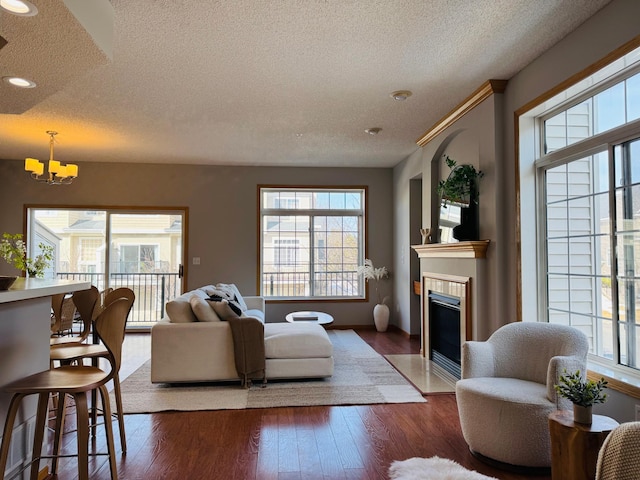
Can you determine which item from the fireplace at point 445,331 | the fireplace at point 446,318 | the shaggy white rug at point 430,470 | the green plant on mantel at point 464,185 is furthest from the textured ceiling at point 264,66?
the shaggy white rug at point 430,470

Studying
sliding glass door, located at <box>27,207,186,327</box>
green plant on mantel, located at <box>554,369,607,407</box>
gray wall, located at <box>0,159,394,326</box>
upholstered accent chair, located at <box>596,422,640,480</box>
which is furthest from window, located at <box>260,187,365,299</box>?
upholstered accent chair, located at <box>596,422,640,480</box>

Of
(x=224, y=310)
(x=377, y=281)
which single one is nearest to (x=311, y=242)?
(x=377, y=281)

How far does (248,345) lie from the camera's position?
407 cm

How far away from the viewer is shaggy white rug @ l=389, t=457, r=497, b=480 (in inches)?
93.3

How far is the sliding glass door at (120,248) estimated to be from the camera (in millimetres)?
7094

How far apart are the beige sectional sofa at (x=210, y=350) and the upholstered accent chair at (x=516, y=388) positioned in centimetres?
169

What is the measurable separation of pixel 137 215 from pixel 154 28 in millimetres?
4764

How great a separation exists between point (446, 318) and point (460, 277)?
2.28ft

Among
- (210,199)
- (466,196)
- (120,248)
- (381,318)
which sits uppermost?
(210,199)

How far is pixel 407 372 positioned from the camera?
4629 mm

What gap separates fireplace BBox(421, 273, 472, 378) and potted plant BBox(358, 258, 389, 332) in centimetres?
175

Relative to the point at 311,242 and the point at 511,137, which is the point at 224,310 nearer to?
the point at 511,137

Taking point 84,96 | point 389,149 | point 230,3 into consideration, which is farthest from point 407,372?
point 84,96

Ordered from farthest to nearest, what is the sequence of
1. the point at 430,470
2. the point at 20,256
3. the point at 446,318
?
1. the point at 446,318
2. the point at 20,256
3. the point at 430,470
